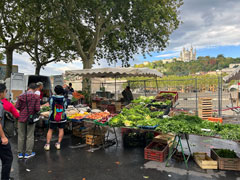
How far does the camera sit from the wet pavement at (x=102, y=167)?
4.14 meters

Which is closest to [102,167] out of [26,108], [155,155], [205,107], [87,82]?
[155,155]

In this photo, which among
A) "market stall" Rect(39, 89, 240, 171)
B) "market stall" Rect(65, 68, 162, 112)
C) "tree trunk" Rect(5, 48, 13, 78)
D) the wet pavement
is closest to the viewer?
the wet pavement

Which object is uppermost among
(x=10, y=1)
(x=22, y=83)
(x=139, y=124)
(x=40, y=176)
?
(x=10, y=1)

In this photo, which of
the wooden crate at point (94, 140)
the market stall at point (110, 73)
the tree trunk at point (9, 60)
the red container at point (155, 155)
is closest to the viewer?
the red container at point (155, 155)

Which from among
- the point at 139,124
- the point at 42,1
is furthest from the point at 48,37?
the point at 139,124

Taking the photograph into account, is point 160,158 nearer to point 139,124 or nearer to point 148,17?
point 139,124

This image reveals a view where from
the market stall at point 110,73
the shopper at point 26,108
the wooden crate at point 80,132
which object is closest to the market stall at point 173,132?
the wooden crate at point 80,132

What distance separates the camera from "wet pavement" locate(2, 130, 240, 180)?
414 cm

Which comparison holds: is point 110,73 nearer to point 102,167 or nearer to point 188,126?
point 102,167

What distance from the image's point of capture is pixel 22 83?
10109 millimetres

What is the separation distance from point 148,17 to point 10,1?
36.6 ft

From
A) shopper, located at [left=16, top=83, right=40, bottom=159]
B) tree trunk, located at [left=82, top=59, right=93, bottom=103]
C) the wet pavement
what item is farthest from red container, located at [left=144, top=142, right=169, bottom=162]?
tree trunk, located at [left=82, top=59, right=93, bottom=103]

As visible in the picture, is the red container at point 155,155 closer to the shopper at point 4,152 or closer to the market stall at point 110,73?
the shopper at point 4,152

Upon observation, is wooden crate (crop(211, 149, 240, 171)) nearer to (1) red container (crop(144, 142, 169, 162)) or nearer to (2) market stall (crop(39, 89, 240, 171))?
(2) market stall (crop(39, 89, 240, 171))
